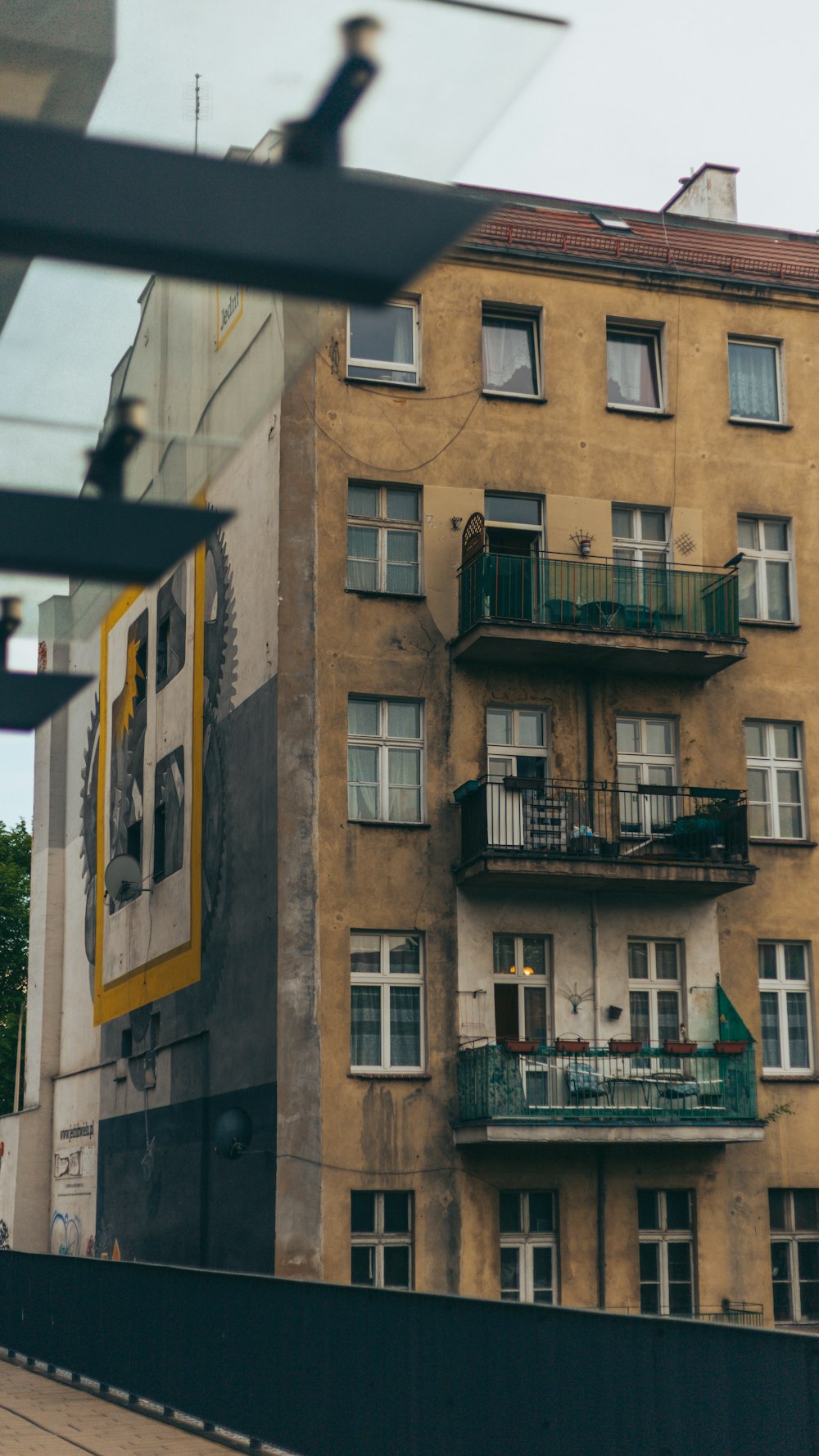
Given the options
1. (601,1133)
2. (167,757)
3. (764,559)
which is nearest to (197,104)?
(601,1133)

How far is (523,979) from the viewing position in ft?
91.2

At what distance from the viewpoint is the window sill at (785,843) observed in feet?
95.9

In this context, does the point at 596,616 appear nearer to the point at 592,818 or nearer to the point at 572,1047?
the point at 592,818

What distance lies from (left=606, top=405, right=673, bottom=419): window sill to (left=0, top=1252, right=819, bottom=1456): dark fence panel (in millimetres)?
17050

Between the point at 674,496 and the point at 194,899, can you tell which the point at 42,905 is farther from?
the point at 674,496

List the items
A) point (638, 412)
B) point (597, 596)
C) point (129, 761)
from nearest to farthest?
1. point (597, 596)
2. point (638, 412)
3. point (129, 761)

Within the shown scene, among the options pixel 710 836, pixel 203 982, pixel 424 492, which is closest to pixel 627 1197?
pixel 710 836

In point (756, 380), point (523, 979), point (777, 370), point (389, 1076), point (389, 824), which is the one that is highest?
point (777, 370)

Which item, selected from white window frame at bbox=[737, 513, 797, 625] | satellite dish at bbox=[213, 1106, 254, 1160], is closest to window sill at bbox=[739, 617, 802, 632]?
white window frame at bbox=[737, 513, 797, 625]

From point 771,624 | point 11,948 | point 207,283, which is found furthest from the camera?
point 11,948

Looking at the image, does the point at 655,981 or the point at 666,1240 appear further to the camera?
the point at 655,981

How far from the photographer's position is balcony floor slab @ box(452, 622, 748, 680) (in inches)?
1082

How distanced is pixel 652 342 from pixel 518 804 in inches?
360

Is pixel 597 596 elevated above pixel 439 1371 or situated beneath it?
elevated above
